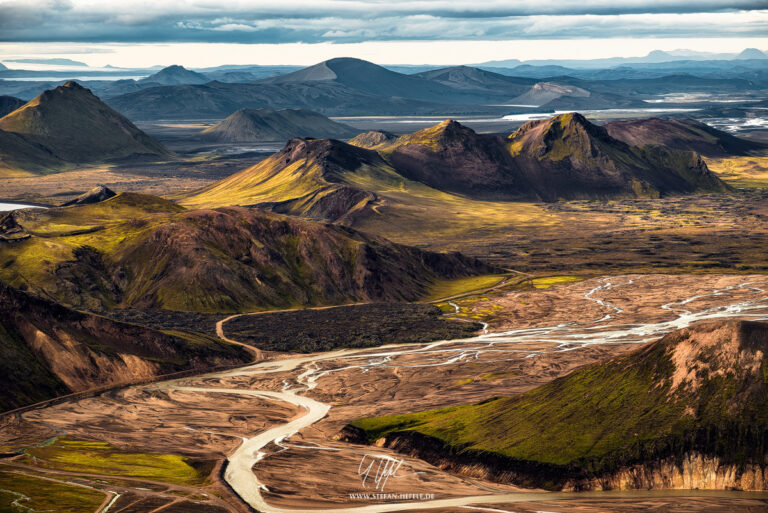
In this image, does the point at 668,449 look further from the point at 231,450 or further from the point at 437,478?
the point at 231,450

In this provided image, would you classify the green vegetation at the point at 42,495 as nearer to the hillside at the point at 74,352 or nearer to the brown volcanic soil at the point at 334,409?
the brown volcanic soil at the point at 334,409

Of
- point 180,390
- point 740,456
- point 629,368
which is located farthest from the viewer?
point 180,390

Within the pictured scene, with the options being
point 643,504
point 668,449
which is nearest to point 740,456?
point 668,449

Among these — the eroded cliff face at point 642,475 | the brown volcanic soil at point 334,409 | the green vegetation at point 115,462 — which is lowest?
the brown volcanic soil at point 334,409

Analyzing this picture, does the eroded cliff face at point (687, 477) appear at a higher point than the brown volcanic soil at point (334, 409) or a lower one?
higher

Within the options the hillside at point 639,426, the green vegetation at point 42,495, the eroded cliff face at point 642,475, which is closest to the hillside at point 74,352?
the green vegetation at point 42,495

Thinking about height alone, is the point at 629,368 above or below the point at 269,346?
above
